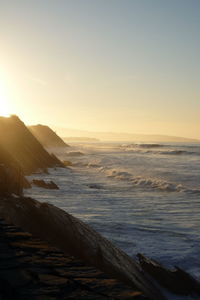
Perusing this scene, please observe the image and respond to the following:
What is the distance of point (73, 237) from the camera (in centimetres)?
735

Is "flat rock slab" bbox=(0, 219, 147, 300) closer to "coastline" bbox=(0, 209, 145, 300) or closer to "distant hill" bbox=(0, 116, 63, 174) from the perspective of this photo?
"coastline" bbox=(0, 209, 145, 300)

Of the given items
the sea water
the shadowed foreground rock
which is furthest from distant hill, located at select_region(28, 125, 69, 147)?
the shadowed foreground rock

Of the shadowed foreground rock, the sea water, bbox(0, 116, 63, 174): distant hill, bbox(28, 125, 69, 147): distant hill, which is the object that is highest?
bbox(28, 125, 69, 147): distant hill

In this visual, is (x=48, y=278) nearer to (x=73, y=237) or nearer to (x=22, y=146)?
(x=73, y=237)

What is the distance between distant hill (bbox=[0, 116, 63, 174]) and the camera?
32.5m

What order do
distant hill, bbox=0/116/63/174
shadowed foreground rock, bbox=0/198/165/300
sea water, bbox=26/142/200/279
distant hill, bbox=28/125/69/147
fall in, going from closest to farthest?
shadowed foreground rock, bbox=0/198/165/300 → sea water, bbox=26/142/200/279 → distant hill, bbox=0/116/63/174 → distant hill, bbox=28/125/69/147

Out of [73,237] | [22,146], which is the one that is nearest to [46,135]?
[22,146]

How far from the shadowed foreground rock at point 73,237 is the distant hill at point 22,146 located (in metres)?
22.6

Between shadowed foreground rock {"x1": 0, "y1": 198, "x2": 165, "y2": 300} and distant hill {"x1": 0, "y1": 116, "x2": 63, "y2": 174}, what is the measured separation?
74.2 feet

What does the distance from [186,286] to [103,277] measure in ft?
9.65

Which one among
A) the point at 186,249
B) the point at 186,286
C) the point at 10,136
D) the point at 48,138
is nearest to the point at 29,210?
the point at 186,286

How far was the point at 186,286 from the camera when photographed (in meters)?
7.38

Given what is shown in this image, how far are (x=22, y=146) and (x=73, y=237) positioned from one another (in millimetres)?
28705

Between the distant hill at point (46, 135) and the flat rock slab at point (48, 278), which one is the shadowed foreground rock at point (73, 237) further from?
the distant hill at point (46, 135)
